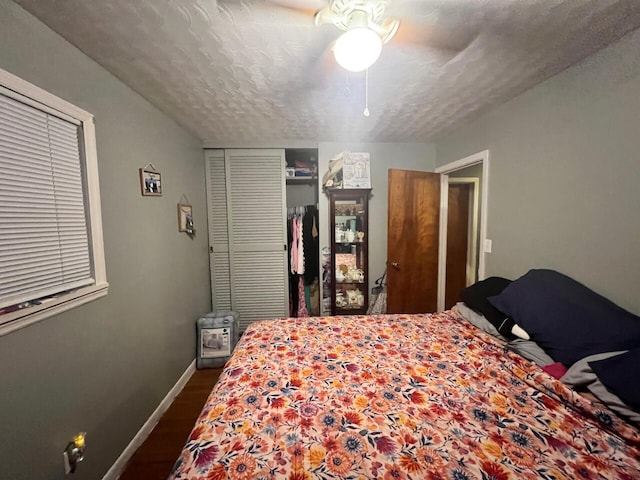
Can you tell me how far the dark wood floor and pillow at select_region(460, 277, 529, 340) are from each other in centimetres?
220

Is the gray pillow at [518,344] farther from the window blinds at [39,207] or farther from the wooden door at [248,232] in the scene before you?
the window blinds at [39,207]

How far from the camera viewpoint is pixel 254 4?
3.21 feet

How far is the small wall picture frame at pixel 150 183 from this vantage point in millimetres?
1709

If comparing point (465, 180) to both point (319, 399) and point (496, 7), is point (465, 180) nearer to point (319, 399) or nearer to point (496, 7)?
point (496, 7)

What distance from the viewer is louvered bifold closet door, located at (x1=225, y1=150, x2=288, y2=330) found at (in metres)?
2.80

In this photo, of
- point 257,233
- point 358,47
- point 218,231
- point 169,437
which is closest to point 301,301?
Result: point 257,233

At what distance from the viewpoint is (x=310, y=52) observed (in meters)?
1.27

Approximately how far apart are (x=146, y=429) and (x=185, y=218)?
1664 mm

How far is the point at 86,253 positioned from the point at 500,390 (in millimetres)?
2157

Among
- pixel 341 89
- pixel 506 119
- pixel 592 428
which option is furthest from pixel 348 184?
pixel 592 428

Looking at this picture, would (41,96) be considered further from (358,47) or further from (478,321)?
(478,321)

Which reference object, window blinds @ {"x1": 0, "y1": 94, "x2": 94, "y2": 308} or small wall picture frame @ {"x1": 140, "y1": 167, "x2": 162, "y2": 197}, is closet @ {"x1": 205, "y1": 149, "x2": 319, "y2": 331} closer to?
small wall picture frame @ {"x1": 140, "y1": 167, "x2": 162, "y2": 197}

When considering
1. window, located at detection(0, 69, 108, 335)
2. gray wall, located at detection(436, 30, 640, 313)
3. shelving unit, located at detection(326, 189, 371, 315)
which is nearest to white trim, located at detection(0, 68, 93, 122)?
window, located at detection(0, 69, 108, 335)

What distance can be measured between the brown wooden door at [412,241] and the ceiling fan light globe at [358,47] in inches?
63.2
